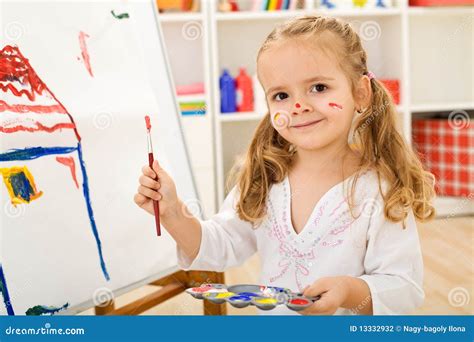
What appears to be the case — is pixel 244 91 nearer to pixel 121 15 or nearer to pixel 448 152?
pixel 448 152

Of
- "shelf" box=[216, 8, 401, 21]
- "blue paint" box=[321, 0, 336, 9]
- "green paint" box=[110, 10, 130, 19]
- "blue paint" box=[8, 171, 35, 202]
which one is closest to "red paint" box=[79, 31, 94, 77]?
"green paint" box=[110, 10, 130, 19]

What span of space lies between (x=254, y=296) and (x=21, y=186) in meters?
0.39

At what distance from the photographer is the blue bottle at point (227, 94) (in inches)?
118

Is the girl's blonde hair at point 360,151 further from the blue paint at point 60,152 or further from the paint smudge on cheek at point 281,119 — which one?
the blue paint at point 60,152

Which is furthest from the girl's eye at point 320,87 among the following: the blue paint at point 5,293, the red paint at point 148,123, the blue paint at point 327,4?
the blue paint at point 327,4

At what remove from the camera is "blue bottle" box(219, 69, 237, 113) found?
3.01 meters

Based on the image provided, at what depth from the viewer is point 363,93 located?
117cm

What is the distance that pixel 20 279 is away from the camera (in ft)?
3.48

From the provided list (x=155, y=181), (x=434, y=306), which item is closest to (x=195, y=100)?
(x=434, y=306)

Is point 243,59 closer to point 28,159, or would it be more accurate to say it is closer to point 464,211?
point 464,211

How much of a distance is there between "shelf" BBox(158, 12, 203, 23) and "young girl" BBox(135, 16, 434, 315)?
1791mm

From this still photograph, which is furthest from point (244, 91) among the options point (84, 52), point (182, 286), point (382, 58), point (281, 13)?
point (84, 52)

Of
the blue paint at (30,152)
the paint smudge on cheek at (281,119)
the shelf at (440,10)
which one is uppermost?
the shelf at (440,10)

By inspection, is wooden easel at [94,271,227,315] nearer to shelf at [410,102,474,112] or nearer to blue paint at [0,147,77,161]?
blue paint at [0,147,77,161]
